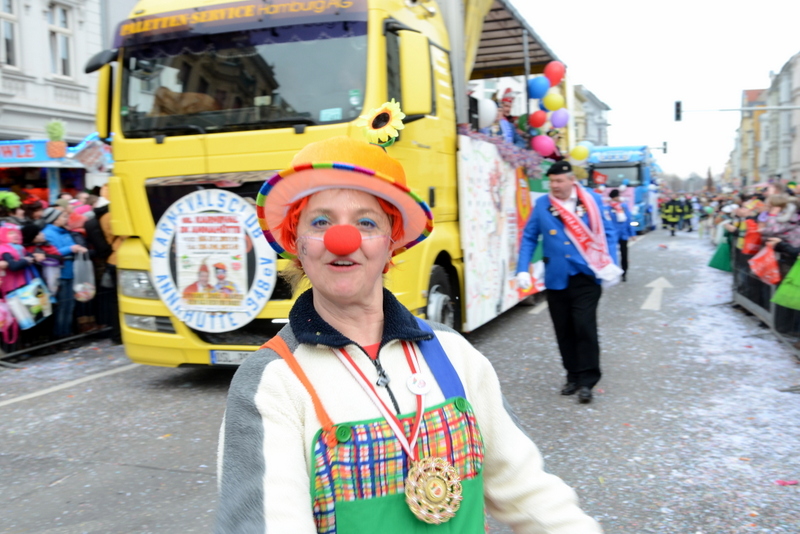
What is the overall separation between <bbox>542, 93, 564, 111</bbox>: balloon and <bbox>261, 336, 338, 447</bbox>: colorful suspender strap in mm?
9989

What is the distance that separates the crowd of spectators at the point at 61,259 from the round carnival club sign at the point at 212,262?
274 cm

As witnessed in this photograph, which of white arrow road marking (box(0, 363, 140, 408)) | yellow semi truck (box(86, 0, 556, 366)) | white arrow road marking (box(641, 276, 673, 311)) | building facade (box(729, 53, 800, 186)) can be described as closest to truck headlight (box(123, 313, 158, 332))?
yellow semi truck (box(86, 0, 556, 366))

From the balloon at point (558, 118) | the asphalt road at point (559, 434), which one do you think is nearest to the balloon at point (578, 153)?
the balloon at point (558, 118)

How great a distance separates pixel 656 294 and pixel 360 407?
12011mm

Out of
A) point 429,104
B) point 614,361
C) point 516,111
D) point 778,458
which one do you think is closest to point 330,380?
point 778,458

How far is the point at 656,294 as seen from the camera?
Answer: 41.6 feet

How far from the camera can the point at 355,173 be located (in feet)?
4.97

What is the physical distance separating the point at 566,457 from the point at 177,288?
10.9 ft

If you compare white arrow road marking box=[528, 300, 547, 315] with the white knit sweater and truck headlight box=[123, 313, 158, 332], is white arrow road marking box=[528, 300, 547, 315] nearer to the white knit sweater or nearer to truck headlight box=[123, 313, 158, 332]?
truck headlight box=[123, 313, 158, 332]

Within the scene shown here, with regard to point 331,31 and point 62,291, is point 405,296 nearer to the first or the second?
point 331,31

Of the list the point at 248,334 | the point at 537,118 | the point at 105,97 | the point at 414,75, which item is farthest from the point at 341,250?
the point at 537,118

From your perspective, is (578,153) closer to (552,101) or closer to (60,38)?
(552,101)

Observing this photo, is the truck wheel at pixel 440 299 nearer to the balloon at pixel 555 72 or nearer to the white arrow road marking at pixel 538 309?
the white arrow road marking at pixel 538 309

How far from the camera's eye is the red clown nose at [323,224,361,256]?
154 centimetres
